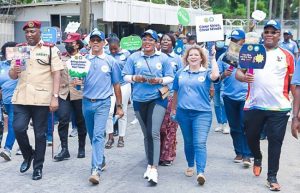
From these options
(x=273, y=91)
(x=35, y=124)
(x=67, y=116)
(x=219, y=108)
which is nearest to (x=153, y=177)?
(x=35, y=124)

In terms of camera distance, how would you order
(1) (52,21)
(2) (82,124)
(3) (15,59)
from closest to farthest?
(3) (15,59) → (2) (82,124) → (1) (52,21)

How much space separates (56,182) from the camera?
21.8 ft

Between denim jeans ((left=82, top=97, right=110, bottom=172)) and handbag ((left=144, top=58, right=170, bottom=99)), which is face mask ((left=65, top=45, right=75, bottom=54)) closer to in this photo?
denim jeans ((left=82, top=97, right=110, bottom=172))

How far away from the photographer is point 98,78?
22.1ft

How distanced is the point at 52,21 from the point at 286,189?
17.1 m

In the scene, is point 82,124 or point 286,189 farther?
point 82,124

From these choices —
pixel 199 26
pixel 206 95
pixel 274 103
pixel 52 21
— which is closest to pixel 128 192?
pixel 206 95

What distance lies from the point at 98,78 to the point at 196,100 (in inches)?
52.6

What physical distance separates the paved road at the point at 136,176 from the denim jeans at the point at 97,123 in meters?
0.37

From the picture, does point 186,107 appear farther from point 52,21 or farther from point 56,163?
point 52,21

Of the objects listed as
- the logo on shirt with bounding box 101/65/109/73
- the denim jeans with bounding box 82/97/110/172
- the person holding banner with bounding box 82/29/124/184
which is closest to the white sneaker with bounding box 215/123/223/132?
the person holding banner with bounding box 82/29/124/184

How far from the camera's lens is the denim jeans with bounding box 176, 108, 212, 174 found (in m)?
6.43

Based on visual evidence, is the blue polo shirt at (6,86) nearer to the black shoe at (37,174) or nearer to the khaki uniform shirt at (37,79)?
the khaki uniform shirt at (37,79)

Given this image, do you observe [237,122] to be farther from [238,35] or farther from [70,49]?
[70,49]
